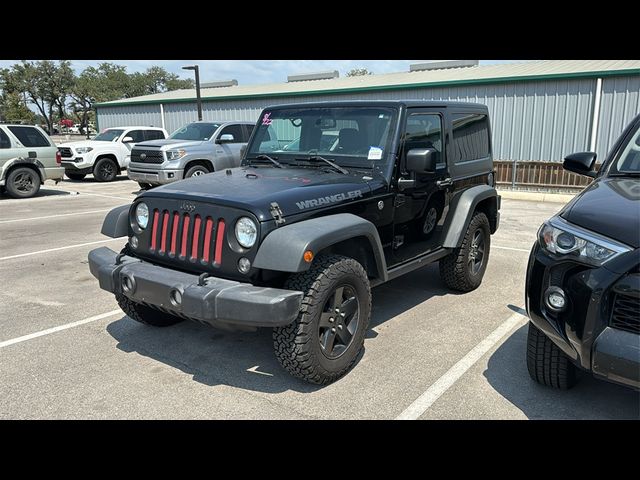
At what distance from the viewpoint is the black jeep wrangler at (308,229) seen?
322 centimetres

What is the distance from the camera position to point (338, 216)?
364 centimetres

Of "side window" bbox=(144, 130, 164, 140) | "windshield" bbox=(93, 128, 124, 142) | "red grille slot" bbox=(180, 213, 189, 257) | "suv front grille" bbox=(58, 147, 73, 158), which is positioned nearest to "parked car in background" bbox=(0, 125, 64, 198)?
"suv front grille" bbox=(58, 147, 73, 158)

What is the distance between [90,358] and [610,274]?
3570 millimetres

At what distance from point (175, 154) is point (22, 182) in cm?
415

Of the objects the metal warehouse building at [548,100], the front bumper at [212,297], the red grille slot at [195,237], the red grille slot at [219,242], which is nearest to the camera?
the front bumper at [212,297]

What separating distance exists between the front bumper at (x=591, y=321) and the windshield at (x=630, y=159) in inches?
52.5

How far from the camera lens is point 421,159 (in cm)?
407

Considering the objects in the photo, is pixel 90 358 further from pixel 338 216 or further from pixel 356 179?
pixel 356 179

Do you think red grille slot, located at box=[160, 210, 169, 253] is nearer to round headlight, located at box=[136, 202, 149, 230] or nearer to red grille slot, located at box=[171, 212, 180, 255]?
red grille slot, located at box=[171, 212, 180, 255]

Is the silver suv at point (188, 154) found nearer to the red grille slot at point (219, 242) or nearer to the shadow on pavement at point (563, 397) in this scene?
the red grille slot at point (219, 242)

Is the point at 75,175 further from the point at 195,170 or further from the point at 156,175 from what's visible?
the point at 195,170

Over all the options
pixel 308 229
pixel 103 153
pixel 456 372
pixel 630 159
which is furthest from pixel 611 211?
pixel 103 153

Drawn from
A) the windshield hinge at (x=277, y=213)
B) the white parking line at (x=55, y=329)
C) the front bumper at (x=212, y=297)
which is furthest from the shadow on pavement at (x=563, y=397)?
the white parking line at (x=55, y=329)
